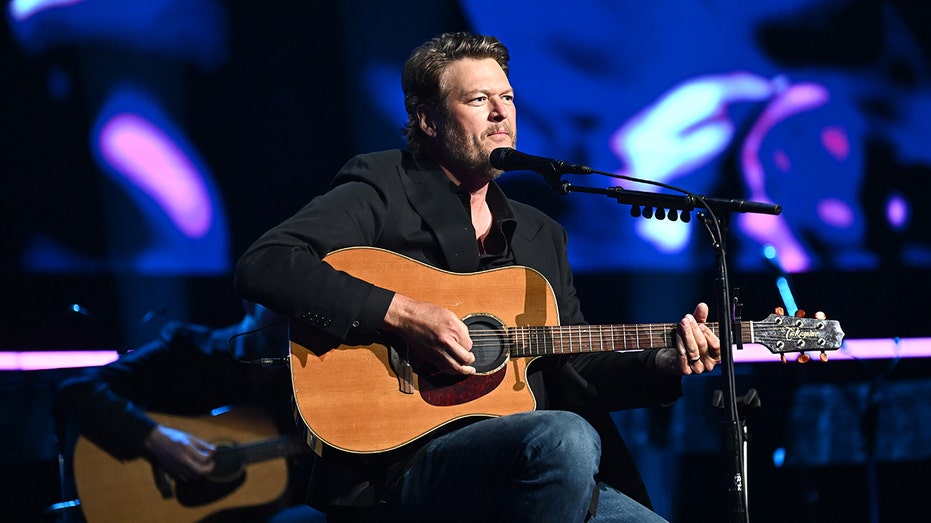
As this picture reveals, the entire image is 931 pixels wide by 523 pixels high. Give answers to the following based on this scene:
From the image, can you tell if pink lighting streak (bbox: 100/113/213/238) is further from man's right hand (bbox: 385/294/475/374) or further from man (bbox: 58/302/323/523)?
man's right hand (bbox: 385/294/475/374)

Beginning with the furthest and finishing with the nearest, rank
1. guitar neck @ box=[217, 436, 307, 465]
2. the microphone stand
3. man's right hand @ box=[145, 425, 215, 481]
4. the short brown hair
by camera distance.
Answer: guitar neck @ box=[217, 436, 307, 465] < man's right hand @ box=[145, 425, 215, 481] < the short brown hair < the microphone stand

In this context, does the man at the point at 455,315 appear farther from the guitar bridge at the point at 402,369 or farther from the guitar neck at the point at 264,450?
the guitar neck at the point at 264,450

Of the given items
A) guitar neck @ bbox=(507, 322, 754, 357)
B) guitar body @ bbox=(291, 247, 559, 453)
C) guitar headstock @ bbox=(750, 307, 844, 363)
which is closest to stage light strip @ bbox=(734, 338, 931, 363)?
guitar headstock @ bbox=(750, 307, 844, 363)

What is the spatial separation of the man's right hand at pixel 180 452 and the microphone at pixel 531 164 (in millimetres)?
2800

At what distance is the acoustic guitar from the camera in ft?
8.84

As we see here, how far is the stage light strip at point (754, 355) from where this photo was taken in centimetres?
445

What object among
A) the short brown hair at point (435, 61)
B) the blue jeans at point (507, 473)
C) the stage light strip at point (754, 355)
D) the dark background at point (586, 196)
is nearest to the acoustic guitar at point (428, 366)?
the blue jeans at point (507, 473)

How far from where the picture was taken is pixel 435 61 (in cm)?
346

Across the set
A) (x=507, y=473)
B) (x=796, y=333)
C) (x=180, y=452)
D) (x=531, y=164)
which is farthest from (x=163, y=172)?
(x=796, y=333)

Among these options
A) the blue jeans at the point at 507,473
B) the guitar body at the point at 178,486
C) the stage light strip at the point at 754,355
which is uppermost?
the stage light strip at the point at 754,355

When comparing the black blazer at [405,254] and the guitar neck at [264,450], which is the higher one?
the black blazer at [405,254]

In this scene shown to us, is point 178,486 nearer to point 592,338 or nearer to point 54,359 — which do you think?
point 54,359

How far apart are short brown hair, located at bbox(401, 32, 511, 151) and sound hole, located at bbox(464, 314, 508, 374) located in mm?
890

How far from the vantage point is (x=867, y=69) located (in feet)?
19.1
